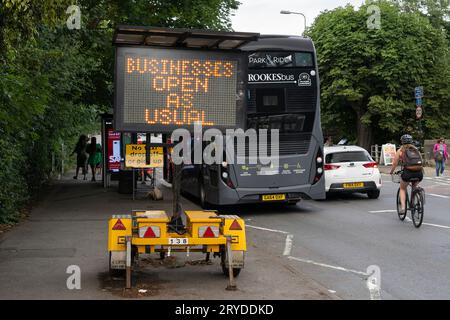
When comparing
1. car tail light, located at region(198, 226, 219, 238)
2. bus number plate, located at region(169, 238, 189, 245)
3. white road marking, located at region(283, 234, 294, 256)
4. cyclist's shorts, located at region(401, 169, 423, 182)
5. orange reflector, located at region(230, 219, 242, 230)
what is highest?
cyclist's shorts, located at region(401, 169, 423, 182)

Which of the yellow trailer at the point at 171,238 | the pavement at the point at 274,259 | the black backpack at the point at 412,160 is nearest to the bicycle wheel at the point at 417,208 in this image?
the pavement at the point at 274,259

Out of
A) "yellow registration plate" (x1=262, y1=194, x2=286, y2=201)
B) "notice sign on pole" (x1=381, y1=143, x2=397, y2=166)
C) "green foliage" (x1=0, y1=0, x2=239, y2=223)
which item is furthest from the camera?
"notice sign on pole" (x1=381, y1=143, x2=397, y2=166)

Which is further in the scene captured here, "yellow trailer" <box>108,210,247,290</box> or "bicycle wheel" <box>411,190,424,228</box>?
"bicycle wheel" <box>411,190,424,228</box>

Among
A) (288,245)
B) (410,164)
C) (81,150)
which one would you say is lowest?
(288,245)

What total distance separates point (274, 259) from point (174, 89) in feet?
10.5

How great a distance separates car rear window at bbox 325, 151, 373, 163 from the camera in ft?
59.8

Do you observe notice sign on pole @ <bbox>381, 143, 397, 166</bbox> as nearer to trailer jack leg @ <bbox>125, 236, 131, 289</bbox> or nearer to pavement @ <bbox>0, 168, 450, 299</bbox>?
pavement @ <bbox>0, 168, 450, 299</bbox>

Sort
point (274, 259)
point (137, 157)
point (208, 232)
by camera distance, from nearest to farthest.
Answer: point (208, 232) → point (274, 259) → point (137, 157)

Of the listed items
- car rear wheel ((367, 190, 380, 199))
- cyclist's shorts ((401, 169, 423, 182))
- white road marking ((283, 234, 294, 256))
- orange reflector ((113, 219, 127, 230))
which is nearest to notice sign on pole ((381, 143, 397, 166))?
car rear wheel ((367, 190, 380, 199))

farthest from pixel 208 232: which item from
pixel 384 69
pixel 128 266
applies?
pixel 384 69

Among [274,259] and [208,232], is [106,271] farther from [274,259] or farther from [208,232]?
[274,259]

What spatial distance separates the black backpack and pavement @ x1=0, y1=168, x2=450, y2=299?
1.14m

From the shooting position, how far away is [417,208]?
12633mm
